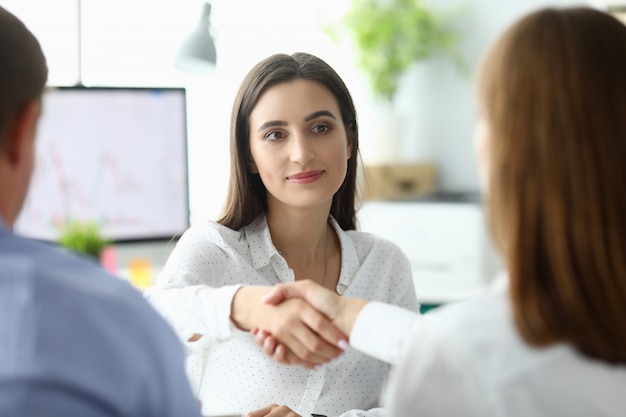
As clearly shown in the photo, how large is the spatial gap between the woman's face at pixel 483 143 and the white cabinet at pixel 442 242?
349cm

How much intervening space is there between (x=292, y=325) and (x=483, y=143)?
2.06 feet

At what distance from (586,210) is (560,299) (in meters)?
0.10

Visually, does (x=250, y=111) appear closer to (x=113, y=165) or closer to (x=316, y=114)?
(x=316, y=114)

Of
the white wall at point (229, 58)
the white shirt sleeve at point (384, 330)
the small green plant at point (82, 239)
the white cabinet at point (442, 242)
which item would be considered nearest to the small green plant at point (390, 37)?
the white wall at point (229, 58)

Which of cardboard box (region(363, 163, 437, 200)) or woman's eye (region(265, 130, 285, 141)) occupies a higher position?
woman's eye (region(265, 130, 285, 141))

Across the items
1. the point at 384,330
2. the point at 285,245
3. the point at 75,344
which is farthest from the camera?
the point at 285,245

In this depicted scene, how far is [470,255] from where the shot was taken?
4.61m

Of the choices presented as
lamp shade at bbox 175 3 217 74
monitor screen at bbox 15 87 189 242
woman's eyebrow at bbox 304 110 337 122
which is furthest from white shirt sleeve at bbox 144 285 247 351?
lamp shade at bbox 175 3 217 74

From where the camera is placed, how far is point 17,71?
0.95 metres

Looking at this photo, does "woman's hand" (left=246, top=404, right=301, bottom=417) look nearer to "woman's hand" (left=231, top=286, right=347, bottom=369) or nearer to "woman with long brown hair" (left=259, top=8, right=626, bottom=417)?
"woman's hand" (left=231, top=286, right=347, bottom=369)

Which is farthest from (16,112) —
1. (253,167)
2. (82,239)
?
(82,239)

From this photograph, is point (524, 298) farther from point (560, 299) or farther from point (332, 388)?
point (332, 388)

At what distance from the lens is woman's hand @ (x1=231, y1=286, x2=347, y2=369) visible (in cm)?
149

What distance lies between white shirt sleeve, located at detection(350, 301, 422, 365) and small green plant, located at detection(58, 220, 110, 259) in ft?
4.83
